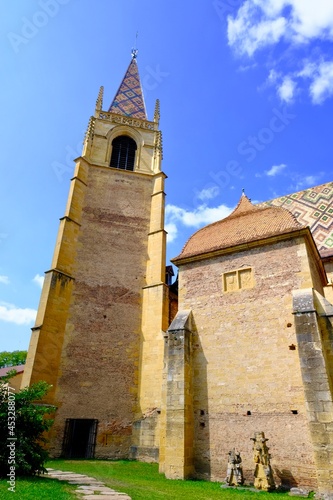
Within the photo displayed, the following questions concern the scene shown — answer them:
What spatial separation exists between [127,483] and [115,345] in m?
7.46

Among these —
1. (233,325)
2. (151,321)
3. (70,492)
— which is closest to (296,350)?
(233,325)

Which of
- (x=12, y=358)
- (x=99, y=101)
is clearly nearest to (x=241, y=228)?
(x=99, y=101)

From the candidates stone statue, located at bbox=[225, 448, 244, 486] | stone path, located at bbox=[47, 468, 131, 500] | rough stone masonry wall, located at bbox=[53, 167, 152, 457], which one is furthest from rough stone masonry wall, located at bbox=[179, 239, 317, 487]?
rough stone masonry wall, located at bbox=[53, 167, 152, 457]

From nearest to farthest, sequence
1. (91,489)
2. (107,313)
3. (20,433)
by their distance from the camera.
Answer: (91,489) < (20,433) < (107,313)

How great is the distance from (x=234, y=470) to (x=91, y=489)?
353 cm

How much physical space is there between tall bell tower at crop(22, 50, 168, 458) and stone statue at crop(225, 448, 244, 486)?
5.71 meters

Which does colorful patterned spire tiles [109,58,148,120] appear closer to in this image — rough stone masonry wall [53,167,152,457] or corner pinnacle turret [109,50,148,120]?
corner pinnacle turret [109,50,148,120]

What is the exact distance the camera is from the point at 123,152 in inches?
833

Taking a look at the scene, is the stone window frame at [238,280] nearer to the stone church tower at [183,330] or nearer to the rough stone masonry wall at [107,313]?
the stone church tower at [183,330]

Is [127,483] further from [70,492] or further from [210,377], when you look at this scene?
[210,377]

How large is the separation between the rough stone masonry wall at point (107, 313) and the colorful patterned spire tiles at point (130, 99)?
7710 millimetres

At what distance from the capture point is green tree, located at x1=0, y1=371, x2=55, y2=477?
675 cm

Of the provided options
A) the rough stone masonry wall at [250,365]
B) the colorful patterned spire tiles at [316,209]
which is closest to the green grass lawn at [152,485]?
the rough stone masonry wall at [250,365]

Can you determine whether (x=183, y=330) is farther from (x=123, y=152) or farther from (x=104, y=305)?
(x=123, y=152)
